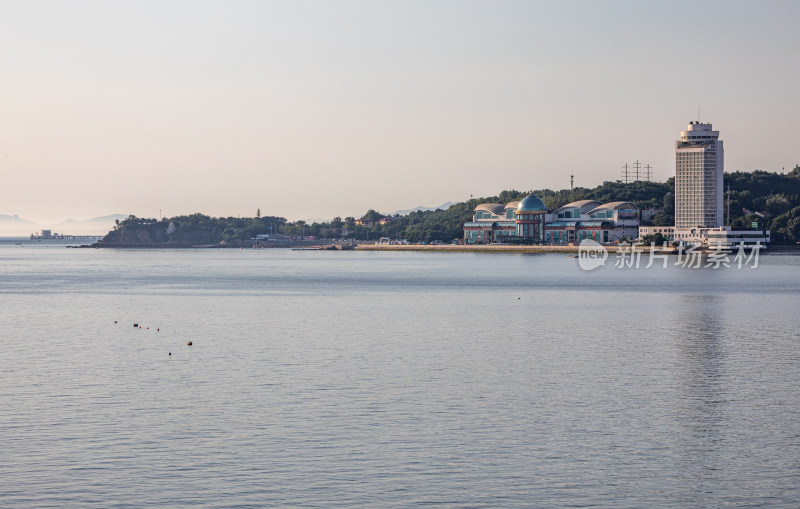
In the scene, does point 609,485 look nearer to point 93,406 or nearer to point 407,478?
point 407,478

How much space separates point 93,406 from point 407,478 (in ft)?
45.4

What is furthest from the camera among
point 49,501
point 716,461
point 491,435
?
point 491,435

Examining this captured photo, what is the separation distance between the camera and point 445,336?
54.6 metres

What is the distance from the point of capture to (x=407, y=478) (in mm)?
24453

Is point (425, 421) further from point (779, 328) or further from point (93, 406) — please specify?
point (779, 328)

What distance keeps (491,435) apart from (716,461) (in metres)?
6.43

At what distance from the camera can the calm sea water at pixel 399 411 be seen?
23797 millimetres

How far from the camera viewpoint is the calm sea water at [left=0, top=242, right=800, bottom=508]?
2380 cm

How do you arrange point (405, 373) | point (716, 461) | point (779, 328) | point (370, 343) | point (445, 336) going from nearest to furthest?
point (716, 461), point (405, 373), point (370, 343), point (445, 336), point (779, 328)

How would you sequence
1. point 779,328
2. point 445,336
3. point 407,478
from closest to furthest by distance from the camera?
point 407,478 → point 445,336 → point 779,328

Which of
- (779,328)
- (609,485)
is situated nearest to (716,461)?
(609,485)

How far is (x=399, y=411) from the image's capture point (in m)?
32.0

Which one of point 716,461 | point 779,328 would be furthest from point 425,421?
point 779,328

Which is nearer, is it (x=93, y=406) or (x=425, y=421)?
(x=425, y=421)
